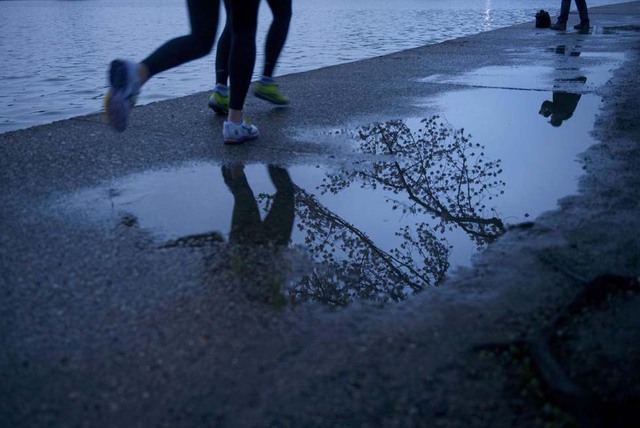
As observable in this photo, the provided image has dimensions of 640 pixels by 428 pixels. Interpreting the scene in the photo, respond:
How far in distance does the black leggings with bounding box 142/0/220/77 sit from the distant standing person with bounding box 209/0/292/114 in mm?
745

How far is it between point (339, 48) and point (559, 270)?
1059 cm

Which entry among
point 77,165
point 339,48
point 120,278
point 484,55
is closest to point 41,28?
point 339,48

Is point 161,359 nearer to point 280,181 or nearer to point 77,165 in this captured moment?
point 280,181

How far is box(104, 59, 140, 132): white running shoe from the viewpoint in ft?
11.6

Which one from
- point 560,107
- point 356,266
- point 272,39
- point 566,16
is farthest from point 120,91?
point 566,16

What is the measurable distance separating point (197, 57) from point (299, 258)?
6.21 ft

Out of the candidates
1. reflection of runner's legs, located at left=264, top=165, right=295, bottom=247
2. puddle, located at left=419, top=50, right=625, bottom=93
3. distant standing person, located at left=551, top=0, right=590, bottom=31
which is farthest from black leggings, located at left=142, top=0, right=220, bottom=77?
distant standing person, located at left=551, top=0, right=590, bottom=31

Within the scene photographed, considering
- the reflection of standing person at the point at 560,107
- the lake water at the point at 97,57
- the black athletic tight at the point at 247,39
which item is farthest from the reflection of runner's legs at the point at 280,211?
the lake water at the point at 97,57

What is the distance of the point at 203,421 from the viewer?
1552 millimetres

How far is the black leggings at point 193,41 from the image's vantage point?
3.73 meters

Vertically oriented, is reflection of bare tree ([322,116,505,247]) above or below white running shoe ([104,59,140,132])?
below

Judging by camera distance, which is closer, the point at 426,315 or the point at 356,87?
the point at 426,315

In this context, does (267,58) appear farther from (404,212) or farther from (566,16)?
(566,16)

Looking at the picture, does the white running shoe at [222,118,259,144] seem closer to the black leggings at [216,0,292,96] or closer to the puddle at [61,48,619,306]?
the puddle at [61,48,619,306]
